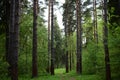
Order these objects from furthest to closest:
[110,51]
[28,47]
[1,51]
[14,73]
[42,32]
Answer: [42,32] < [28,47] < [1,51] < [110,51] < [14,73]

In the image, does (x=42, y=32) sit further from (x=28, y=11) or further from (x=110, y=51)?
(x=110, y=51)

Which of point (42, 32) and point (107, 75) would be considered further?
point (42, 32)

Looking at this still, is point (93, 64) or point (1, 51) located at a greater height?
point (1, 51)

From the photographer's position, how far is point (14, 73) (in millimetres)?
8461

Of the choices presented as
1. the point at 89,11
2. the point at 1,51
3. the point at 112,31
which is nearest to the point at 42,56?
the point at 1,51

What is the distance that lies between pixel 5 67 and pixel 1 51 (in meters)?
10.6

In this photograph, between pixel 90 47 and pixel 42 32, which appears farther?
pixel 42 32

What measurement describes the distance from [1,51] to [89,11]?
15.1 metres

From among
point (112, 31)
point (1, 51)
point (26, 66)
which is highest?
point (112, 31)

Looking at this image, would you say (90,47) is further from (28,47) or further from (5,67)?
(5,67)

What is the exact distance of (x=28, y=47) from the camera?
24.1 meters

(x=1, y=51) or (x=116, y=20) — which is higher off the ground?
(x=116, y=20)

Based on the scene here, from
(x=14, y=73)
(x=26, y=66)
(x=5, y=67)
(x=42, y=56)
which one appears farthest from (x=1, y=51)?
(x=14, y=73)

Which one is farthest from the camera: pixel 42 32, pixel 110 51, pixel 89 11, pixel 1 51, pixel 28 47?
pixel 89 11
